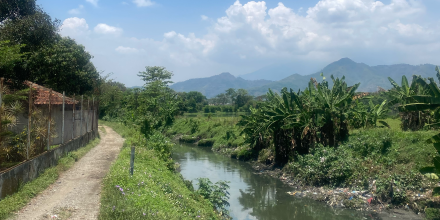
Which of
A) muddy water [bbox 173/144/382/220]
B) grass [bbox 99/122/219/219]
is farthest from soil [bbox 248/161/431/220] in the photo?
grass [bbox 99/122/219/219]

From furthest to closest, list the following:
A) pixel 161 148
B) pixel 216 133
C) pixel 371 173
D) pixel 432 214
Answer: pixel 216 133 → pixel 161 148 → pixel 371 173 → pixel 432 214

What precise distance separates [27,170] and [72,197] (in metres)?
1.56

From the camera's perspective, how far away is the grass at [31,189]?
21.0 ft

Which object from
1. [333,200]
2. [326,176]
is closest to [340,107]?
[326,176]

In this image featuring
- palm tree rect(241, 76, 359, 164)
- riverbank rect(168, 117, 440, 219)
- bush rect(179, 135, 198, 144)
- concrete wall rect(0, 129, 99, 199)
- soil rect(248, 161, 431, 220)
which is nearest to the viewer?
concrete wall rect(0, 129, 99, 199)

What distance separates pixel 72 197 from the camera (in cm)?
757

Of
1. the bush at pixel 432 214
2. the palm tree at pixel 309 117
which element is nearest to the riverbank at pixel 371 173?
the bush at pixel 432 214

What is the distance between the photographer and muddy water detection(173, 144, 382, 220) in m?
12.1

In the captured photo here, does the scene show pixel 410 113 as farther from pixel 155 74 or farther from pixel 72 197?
pixel 155 74

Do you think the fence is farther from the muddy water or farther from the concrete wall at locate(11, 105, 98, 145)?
the muddy water

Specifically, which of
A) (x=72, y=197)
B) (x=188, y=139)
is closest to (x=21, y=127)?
(x=72, y=197)

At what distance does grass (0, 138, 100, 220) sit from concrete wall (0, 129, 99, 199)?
4.7 inches

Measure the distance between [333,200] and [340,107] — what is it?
17.3ft

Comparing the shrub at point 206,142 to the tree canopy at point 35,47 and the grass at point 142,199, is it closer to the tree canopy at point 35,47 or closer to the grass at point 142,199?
the tree canopy at point 35,47
